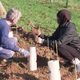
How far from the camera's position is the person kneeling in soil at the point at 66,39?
8906 mm

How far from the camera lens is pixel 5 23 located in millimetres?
8562

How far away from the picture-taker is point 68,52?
9.02 meters

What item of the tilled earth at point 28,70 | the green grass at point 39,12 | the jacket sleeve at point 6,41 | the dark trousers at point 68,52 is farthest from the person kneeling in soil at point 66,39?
the green grass at point 39,12

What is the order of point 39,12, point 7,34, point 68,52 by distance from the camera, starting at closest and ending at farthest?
point 7,34, point 68,52, point 39,12

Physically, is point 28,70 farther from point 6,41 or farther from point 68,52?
point 68,52

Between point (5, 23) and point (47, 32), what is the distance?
4570 mm

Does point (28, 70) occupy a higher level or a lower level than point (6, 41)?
lower

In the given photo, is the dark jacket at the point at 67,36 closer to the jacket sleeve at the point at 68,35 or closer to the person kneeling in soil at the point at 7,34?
the jacket sleeve at the point at 68,35

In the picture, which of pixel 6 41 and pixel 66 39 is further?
pixel 66 39

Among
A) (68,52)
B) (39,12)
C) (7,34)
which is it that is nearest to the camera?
(7,34)

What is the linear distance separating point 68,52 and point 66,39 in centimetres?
30

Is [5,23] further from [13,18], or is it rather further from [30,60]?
[30,60]

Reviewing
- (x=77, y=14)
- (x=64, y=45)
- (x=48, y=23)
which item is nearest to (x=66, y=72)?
(x=64, y=45)

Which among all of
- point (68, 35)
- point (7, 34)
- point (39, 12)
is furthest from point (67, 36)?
point (39, 12)
